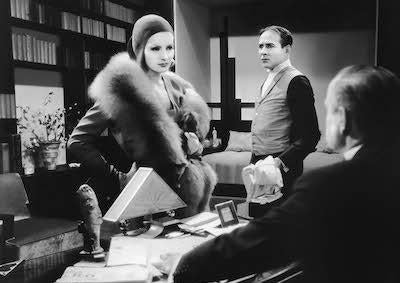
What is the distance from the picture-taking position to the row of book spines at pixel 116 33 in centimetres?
436

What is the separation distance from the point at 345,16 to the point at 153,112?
3.13 metres

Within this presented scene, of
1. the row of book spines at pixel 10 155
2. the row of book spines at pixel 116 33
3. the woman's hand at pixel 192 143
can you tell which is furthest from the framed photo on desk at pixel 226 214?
the row of book spines at pixel 116 33

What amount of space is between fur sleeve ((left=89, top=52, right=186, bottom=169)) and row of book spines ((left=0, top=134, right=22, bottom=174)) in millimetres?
1569

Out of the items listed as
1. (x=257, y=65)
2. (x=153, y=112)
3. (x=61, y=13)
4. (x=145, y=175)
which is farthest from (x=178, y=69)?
(x=145, y=175)

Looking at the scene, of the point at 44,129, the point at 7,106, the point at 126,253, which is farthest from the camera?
the point at 44,129

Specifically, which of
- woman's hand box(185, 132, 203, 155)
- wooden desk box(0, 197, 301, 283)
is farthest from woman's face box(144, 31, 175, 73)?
wooden desk box(0, 197, 301, 283)

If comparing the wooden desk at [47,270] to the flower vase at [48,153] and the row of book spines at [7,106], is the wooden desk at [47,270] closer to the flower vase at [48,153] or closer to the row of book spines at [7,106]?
the row of book spines at [7,106]

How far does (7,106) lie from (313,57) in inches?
103

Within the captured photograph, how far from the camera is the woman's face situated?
2.06m

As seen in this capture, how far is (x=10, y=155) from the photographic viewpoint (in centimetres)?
327

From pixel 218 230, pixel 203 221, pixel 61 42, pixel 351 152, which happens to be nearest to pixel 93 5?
pixel 61 42

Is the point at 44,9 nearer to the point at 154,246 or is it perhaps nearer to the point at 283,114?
the point at 283,114

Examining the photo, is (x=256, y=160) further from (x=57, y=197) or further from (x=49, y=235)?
(x=57, y=197)

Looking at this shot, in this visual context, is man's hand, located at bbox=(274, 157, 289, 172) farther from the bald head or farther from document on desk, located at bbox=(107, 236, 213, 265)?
the bald head
